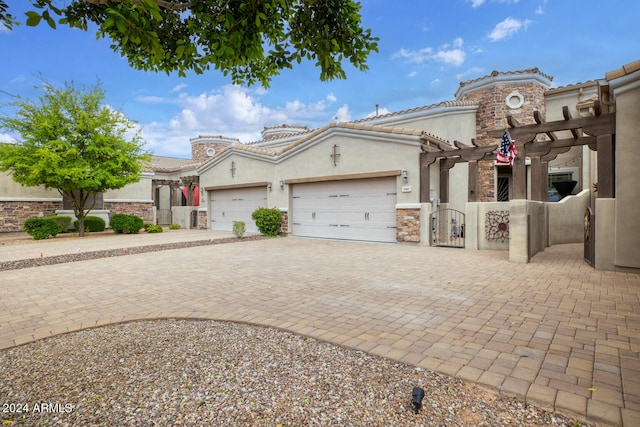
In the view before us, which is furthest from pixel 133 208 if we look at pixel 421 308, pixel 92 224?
pixel 421 308

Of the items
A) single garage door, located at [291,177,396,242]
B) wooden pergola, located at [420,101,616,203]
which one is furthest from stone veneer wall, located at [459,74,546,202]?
single garage door, located at [291,177,396,242]

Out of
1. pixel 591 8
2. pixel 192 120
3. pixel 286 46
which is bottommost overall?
pixel 286 46

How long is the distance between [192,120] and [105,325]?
123 ft

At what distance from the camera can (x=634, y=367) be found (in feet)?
9.84

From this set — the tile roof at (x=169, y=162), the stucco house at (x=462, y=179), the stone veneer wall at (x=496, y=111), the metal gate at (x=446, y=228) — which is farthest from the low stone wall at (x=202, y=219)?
the stone veneer wall at (x=496, y=111)

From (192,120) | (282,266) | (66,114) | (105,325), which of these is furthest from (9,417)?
(192,120)

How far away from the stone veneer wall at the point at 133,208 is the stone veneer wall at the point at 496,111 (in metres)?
20.2

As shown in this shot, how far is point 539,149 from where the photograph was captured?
956cm

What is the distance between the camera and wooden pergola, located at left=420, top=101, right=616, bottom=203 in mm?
7512

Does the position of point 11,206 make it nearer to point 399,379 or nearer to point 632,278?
point 399,379

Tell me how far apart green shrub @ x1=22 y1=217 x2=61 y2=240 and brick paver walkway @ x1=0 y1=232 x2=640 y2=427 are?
8.82 meters

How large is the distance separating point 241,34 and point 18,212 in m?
20.5

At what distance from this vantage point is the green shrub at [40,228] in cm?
1520

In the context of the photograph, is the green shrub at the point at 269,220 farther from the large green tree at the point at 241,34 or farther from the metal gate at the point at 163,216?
the metal gate at the point at 163,216
